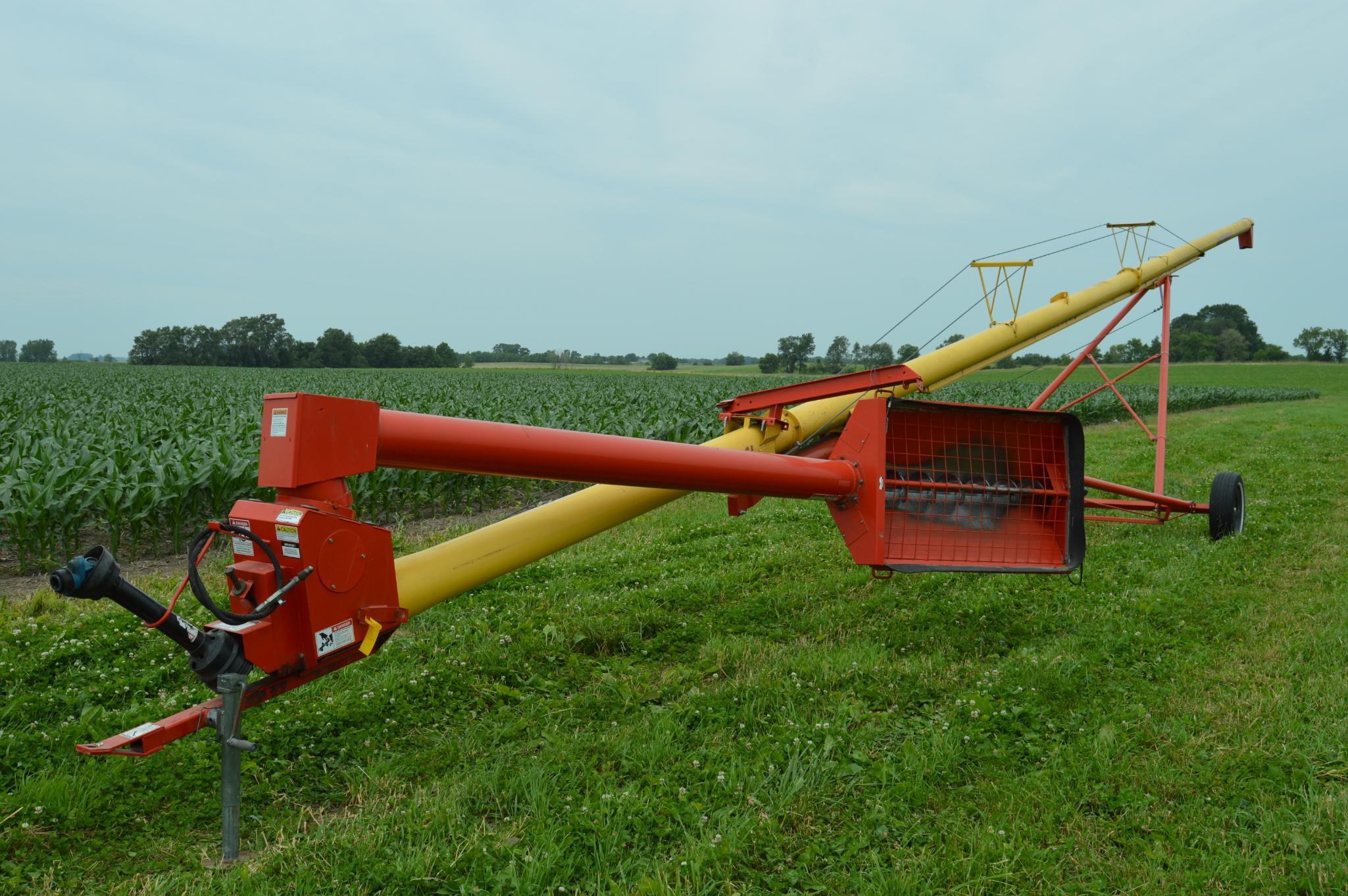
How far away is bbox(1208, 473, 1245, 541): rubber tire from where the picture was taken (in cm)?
650

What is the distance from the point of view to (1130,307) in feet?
23.8

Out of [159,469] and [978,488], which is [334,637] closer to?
[978,488]

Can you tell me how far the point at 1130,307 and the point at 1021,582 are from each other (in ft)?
10.3

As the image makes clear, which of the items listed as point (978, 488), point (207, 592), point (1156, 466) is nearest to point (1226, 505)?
point (1156, 466)

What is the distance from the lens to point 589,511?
11.8ft

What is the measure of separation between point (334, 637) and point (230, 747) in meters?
0.39

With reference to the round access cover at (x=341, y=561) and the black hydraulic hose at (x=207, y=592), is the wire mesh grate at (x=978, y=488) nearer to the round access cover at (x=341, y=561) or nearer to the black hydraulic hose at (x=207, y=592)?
the round access cover at (x=341, y=561)

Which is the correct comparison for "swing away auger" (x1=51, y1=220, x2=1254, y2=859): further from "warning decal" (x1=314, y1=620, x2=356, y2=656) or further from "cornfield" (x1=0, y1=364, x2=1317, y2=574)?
"cornfield" (x1=0, y1=364, x2=1317, y2=574)

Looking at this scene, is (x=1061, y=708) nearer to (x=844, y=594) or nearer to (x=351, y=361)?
(x=844, y=594)

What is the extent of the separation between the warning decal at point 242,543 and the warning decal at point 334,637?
13.2 inches

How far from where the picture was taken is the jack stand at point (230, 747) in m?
2.36

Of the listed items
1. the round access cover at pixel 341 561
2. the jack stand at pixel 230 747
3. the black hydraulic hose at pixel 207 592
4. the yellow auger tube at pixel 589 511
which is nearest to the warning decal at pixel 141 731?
the jack stand at pixel 230 747

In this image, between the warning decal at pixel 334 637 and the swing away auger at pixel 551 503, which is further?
the warning decal at pixel 334 637

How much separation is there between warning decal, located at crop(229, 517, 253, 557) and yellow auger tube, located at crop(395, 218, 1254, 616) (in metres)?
0.51
